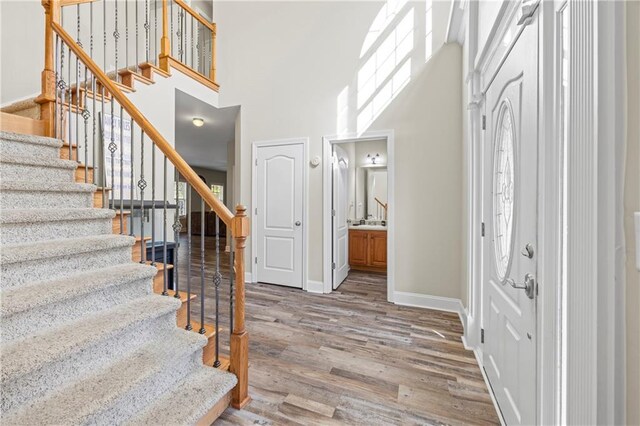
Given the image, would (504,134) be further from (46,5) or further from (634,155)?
(46,5)

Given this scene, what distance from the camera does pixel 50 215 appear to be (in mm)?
1668

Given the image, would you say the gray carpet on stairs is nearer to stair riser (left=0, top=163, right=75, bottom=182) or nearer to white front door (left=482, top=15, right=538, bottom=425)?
stair riser (left=0, top=163, right=75, bottom=182)

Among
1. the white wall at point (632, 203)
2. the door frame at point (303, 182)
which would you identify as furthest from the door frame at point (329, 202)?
the white wall at point (632, 203)

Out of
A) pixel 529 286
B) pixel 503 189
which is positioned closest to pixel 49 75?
pixel 503 189

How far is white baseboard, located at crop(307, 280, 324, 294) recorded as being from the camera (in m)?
3.74

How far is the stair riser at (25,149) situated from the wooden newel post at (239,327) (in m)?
1.70

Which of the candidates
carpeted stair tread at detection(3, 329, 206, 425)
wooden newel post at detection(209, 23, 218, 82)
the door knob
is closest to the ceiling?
wooden newel post at detection(209, 23, 218, 82)

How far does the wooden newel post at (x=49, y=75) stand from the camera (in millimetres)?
2326

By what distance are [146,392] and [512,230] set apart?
Answer: 197 cm

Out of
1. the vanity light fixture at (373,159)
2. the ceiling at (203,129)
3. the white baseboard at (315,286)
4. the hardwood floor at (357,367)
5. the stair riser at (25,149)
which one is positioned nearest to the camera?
the hardwood floor at (357,367)

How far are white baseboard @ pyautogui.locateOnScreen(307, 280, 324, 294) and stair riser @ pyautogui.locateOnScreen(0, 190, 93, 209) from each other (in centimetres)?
256

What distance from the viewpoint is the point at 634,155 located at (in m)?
0.58

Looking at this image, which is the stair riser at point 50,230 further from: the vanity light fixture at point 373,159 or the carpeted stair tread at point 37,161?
the vanity light fixture at point 373,159

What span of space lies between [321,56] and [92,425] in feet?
13.5
